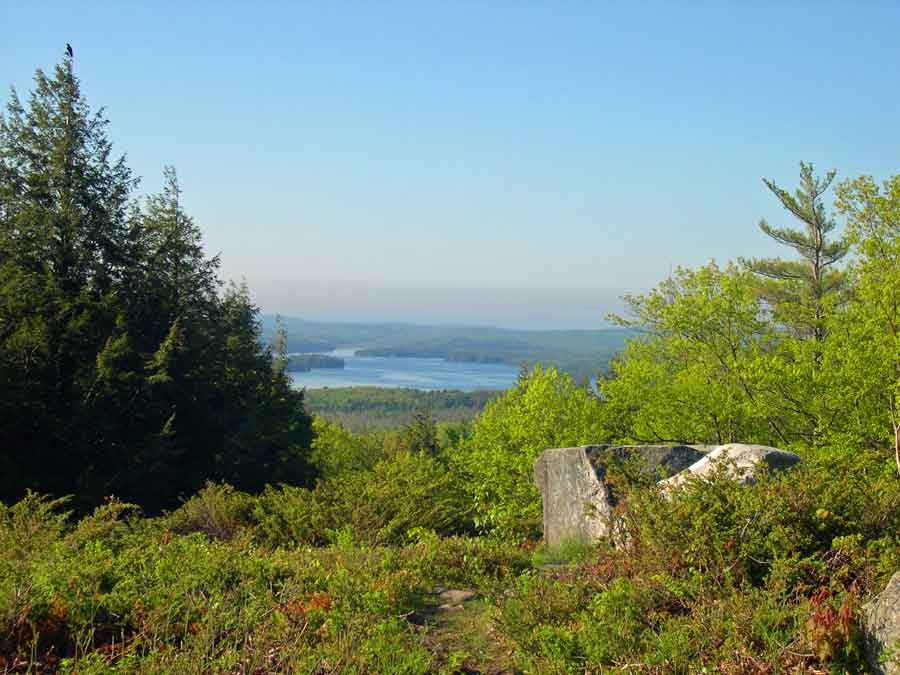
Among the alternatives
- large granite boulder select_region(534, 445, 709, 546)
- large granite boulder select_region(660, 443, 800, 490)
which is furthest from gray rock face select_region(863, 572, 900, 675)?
large granite boulder select_region(534, 445, 709, 546)

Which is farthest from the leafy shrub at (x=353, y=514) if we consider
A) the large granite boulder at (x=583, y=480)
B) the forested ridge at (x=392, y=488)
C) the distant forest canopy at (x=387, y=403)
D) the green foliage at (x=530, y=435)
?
the distant forest canopy at (x=387, y=403)

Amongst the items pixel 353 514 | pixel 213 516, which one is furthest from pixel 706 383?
pixel 213 516

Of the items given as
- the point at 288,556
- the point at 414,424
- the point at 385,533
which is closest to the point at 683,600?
the point at 288,556

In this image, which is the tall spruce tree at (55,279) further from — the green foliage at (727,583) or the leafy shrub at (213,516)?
the green foliage at (727,583)

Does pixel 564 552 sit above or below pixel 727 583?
below

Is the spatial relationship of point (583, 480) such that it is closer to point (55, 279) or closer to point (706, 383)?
point (706, 383)

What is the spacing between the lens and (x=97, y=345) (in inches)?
843

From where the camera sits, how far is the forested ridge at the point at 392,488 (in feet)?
16.3

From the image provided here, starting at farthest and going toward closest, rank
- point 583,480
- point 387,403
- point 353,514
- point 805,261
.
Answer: point 387,403
point 805,261
point 353,514
point 583,480

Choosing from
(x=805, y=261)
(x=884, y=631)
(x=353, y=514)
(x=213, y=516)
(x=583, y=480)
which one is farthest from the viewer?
(x=805, y=261)

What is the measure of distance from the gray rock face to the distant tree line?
62.6ft

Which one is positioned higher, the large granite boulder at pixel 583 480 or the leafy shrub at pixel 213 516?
the large granite boulder at pixel 583 480

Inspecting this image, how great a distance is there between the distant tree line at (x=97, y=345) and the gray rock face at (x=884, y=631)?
19086mm

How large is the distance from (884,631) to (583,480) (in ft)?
17.9
